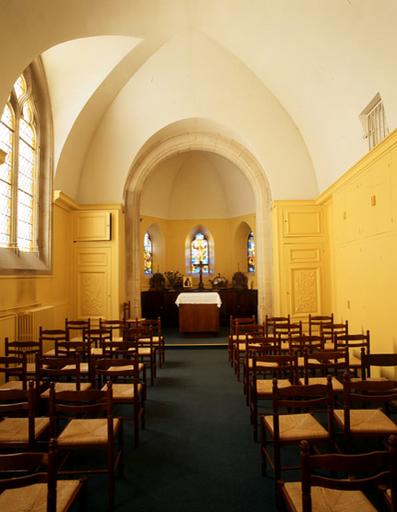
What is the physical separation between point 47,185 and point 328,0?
254 inches

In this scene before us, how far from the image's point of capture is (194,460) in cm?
357

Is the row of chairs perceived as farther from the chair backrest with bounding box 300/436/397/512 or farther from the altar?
the altar

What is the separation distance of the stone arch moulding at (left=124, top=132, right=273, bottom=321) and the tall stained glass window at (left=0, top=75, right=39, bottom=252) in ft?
9.45

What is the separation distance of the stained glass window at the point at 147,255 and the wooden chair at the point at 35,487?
12259 millimetres

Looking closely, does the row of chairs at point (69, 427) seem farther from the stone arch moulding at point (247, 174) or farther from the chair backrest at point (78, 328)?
the stone arch moulding at point (247, 174)

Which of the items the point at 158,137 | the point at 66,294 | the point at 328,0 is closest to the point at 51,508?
the point at 328,0

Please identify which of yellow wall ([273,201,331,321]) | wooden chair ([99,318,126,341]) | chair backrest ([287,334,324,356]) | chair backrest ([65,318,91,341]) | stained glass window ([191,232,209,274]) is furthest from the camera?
stained glass window ([191,232,209,274])

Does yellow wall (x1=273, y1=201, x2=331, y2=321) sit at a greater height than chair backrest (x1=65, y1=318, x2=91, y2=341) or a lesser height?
greater

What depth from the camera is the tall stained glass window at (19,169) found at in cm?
684

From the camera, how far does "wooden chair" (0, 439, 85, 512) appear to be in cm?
175

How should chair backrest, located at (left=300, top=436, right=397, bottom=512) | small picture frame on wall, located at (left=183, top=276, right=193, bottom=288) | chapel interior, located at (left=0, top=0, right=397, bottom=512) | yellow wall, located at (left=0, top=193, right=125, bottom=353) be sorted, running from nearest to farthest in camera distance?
chair backrest, located at (left=300, top=436, right=397, bottom=512) → chapel interior, located at (left=0, top=0, right=397, bottom=512) → yellow wall, located at (left=0, top=193, right=125, bottom=353) → small picture frame on wall, located at (left=183, top=276, right=193, bottom=288)

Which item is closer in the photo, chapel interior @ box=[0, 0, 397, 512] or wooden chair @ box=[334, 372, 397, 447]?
wooden chair @ box=[334, 372, 397, 447]

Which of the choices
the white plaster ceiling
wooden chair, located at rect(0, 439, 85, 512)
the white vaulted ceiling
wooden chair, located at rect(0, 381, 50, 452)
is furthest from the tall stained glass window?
the white plaster ceiling

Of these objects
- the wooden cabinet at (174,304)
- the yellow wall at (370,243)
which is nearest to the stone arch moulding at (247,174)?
the yellow wall at (370,243)
